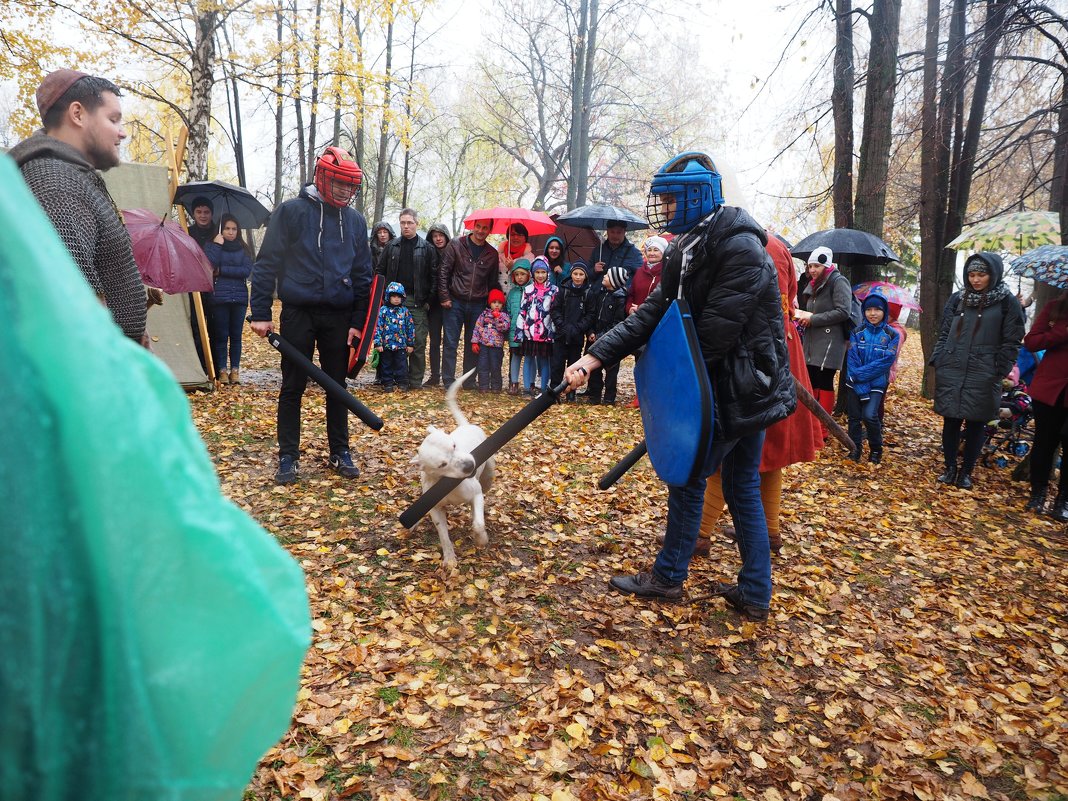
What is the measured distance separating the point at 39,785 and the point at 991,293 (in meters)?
7.97

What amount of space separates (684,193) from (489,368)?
6.78 m

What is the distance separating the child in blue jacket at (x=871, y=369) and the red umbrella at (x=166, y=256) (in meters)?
7.65

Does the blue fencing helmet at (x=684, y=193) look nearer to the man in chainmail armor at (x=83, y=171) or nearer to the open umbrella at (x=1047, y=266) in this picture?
the man in chainmail armor at (x=83, y=171)

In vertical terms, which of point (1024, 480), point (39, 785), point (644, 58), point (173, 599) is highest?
point (644, 58)

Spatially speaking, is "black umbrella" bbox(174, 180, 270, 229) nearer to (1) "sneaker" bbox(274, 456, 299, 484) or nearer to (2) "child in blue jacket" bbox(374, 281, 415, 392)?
(2) "child in blue jacket" bbox(374, 281, 415, 392)

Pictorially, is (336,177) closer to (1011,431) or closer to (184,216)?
(184,216)

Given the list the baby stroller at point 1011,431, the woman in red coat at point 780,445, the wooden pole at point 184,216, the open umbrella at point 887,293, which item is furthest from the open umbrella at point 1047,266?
the wooden pole at point 184,216

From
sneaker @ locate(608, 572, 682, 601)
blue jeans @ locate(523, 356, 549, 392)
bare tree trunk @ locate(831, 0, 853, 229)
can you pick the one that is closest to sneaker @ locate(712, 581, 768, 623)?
sneaker @ locate(608, 572, 682, 601)

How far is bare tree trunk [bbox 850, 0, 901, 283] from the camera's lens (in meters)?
9.21

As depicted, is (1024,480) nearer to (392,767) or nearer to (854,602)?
(854,602)

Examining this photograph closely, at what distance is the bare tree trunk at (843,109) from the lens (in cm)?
938

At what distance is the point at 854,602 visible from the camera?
14.1 ft

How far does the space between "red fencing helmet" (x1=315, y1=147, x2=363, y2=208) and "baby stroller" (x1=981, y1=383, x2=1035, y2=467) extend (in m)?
7.77

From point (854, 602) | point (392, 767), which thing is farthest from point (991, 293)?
point (392, 767)
